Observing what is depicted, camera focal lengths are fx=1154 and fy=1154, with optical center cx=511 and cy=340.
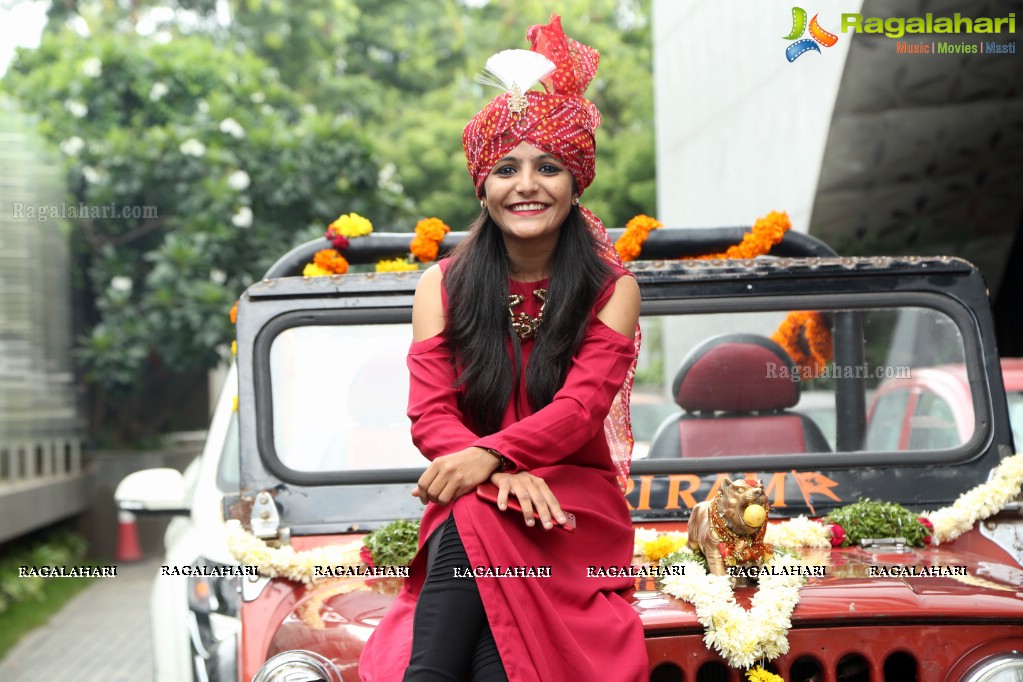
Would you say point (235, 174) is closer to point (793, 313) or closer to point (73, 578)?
point (73, 578)

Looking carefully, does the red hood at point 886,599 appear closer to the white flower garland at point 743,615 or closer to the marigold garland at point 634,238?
the white flower garland at point 743,615

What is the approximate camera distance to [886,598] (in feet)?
7.68

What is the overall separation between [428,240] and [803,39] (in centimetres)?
641

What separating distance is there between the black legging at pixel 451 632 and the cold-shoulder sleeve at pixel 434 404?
8.9 inches

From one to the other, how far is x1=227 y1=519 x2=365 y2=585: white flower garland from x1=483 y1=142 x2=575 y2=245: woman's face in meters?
0.94

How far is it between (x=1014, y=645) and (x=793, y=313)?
131cm

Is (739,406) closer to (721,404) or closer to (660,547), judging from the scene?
(721,404)

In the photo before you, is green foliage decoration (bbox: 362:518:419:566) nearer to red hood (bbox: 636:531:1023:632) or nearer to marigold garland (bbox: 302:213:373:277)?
red hood (bbox: 636:531:1023:632)

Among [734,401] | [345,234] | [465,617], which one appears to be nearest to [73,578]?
[345,234]

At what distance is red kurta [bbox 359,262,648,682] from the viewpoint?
2.15m

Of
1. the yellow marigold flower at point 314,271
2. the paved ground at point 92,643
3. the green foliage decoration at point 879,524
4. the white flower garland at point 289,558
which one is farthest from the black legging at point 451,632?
the paved ground at point 92,643

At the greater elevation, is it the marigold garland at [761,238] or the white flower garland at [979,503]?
the marigold garland at [761,238]

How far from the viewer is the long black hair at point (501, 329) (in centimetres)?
248

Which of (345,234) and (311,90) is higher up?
(311,90)
